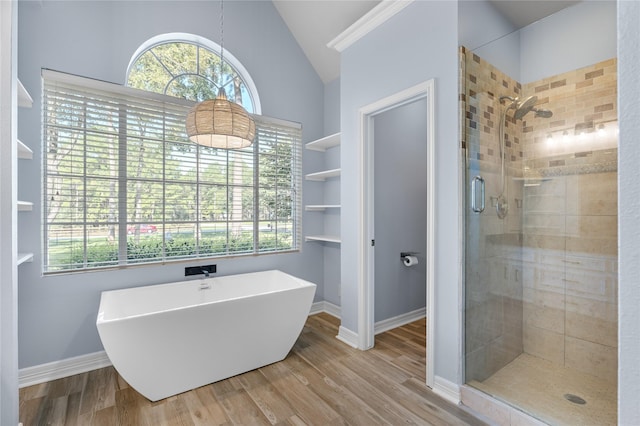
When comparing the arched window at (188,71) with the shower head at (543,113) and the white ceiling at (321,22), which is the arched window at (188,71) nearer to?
the white ceiling at (321,22)

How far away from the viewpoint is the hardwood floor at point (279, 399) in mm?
1812

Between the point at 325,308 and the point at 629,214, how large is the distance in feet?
11.5

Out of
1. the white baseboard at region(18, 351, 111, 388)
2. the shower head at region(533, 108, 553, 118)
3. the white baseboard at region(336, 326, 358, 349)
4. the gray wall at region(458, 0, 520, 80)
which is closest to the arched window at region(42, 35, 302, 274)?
the white baseboard at region(18, 351, 111, 388)

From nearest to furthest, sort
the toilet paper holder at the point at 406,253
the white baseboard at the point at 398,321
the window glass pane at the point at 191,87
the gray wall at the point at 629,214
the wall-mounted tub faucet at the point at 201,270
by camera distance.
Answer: the gray wall at the point at 629,214 → the wall-mounted tub faucet at the point at 201,270 → the window glass pane at the point at 191,87 → the white baseboard at the point at 398,321 → the toilet paper holder at the point at 406,253

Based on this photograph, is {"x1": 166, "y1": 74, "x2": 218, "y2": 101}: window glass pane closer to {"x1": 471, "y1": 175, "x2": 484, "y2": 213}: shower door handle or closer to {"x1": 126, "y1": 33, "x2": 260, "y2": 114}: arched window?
{"x1": 126, "y1": 33, "x2": 260, "y2": 114}: arched window

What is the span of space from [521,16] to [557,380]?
2.69 m

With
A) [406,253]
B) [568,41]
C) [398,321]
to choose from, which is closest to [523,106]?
[568,41]

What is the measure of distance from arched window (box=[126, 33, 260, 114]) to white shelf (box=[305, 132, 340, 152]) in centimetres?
71

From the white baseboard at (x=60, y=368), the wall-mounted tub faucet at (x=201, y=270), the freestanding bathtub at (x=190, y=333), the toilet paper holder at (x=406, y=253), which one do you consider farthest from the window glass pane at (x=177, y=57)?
the toilet paper holder at (x=406, y=253)

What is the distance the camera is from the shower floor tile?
5.50 ft

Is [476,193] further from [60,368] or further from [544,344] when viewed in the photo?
[60,368]

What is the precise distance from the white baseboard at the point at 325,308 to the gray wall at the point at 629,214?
3.22m

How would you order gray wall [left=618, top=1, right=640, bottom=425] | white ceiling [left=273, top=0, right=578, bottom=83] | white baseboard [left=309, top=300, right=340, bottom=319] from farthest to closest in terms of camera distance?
white baseboard [left=309, top=300, right=340, bottom=319]
white ceiling [left=273, top=0, right=578, bottom=83]
gray wall [left=618, top=1, right=640, bottom=425]

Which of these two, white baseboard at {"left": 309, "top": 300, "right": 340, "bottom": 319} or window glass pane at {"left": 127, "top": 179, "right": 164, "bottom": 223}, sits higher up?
window glass pane at {"left": 127, "top": 179, "right": 164, "bottom": 223}
